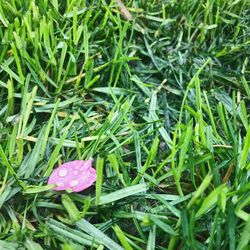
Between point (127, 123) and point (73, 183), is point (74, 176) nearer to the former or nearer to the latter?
point (73, 183)

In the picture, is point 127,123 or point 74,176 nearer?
point 74,176

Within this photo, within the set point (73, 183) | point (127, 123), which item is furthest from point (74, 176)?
point (127, 123)

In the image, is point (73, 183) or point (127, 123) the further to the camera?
point (127, 123)

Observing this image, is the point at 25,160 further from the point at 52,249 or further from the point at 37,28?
the point at 37,28

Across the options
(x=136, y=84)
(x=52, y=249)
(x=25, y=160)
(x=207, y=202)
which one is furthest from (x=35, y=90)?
(x=207, y=202)
